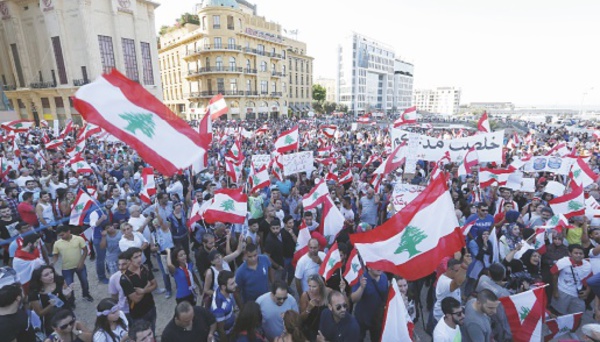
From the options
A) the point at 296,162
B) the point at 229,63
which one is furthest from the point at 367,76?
the point at 296,162

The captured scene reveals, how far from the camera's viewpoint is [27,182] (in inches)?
304

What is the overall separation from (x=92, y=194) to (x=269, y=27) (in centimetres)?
5202

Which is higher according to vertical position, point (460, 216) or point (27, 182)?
point (27, 182)

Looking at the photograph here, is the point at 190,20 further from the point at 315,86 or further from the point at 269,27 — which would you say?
the point at 315,86

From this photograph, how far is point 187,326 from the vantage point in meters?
3.11

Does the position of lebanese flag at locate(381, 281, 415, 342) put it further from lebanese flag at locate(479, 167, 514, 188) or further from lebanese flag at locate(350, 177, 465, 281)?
lebanese flag at locate(479, 167, 514, 188)

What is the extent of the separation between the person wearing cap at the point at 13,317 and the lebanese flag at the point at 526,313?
5069 millimetres

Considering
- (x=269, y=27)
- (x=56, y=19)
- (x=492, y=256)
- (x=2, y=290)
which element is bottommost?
(x=492, y=256)

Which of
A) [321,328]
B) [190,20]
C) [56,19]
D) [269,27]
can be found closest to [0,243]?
[321,328]

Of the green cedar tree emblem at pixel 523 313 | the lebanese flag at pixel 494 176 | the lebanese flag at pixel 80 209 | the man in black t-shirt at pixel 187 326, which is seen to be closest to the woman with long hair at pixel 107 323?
the man in black t-shirt at pixel 187 326

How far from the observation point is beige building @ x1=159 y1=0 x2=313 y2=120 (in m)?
45.4

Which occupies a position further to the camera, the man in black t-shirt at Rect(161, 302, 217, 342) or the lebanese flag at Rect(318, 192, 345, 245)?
the lebanese flag at Rect(318, 192, 345, 245)

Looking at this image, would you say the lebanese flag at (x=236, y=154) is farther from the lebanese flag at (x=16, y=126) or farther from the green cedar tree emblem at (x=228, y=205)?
the lebanese flag at (x=16, y=126)

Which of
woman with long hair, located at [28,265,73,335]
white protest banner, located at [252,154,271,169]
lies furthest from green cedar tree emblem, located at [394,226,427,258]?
white protest banner, located at [252,154,271,169]
